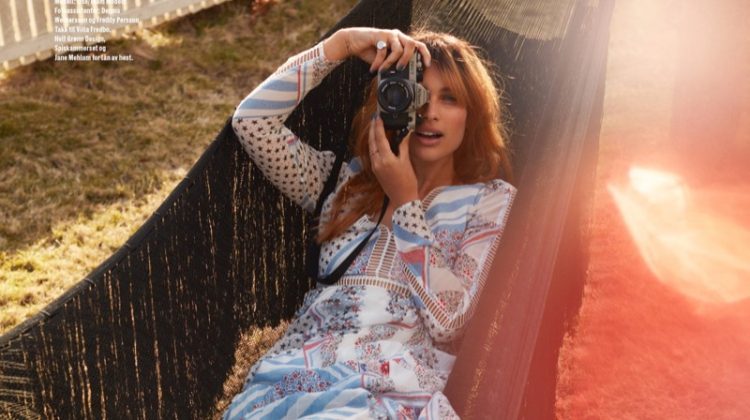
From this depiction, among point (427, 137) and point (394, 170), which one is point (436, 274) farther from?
point (427, 137)

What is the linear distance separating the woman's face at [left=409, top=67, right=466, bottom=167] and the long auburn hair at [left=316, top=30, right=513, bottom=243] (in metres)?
0.02

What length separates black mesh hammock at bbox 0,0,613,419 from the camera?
1.06m

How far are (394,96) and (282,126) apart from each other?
0.23m

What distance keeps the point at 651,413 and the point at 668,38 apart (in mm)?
3094

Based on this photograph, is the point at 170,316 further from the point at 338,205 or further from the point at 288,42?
the point at 288,42

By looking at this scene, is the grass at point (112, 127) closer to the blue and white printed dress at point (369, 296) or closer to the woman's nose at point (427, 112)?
the blue and white printed dress at point (369, 296)

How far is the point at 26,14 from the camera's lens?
3490mm

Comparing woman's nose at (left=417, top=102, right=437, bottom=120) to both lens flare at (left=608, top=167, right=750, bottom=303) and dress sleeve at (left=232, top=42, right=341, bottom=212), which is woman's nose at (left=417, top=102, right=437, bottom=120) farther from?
lens flare at (left=608, top=167, right=750, bottom=303)

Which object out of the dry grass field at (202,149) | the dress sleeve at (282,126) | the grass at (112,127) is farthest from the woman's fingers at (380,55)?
the grass at (112,127)

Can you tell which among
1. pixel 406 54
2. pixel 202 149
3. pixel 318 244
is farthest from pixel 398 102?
pixel 202 149

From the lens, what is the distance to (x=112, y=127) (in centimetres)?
318

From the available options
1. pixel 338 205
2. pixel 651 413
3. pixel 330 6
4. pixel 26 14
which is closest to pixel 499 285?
pixel 338 205

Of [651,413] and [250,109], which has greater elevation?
[250,109]

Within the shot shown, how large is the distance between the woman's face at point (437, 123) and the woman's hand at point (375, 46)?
7 centimetres
